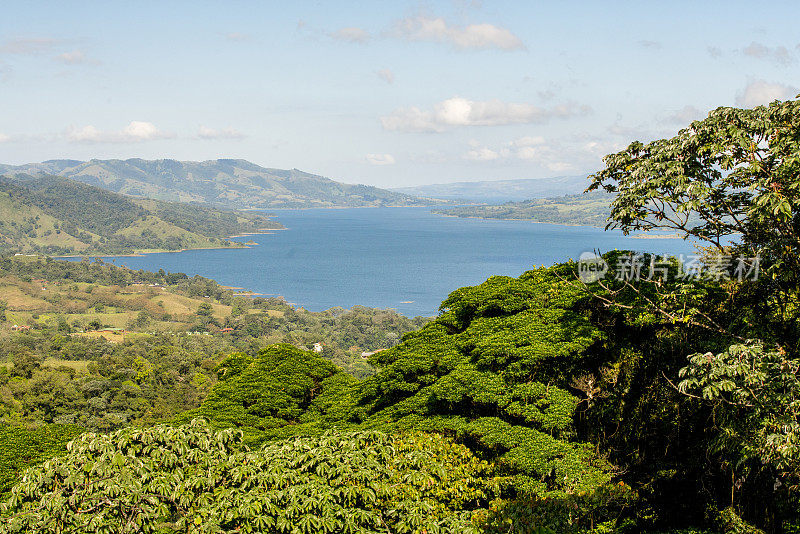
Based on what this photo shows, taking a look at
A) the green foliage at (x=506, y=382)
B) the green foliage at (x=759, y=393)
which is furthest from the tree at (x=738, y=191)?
the green foliage at (x=506, y=382)

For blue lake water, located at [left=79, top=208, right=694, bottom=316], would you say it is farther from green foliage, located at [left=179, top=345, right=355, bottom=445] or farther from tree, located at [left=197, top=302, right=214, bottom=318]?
green foliage, located at [left=179, top=345, right=355, bottom=445]

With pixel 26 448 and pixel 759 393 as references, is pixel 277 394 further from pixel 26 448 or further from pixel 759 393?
pixel 759 393

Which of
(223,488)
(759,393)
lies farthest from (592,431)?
(223,488)

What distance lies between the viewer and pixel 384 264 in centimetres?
14888

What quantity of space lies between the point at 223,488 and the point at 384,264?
141198 mm

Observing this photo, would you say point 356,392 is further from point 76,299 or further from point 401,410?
point 76,299

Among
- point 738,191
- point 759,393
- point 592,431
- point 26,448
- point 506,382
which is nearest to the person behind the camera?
point 759,393

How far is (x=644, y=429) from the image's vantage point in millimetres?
11500

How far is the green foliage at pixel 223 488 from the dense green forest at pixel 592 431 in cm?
3

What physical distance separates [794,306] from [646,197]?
2.44 metres

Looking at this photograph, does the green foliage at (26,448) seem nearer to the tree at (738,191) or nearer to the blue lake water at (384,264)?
the tree at (738,191)

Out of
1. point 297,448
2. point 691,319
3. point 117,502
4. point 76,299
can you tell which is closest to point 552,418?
point 691,319

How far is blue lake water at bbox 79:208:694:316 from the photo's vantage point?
115 metres

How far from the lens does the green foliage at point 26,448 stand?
40.5ft
